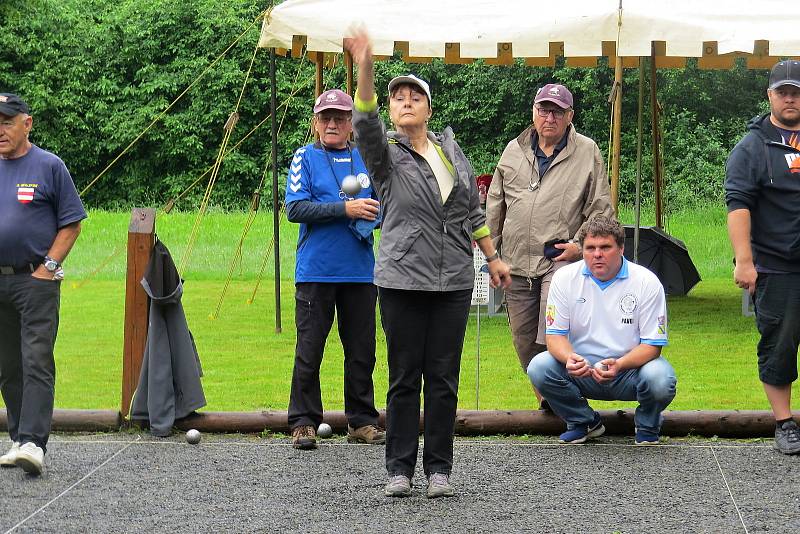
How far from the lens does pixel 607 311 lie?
6.29 meters

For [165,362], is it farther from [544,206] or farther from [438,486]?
[544,206]

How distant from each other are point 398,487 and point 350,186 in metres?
1.68

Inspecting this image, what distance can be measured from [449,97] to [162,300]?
61.1 ft

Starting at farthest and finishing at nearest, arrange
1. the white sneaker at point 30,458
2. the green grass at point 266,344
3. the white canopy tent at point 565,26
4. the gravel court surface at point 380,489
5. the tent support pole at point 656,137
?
the tent support pole at point 656,137 < the white canopy tent at point 565,26 < the green grass at point 266,344 < the white sneaker at point 30,458 < the gravel court surface at point 380,489

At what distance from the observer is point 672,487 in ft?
18.3

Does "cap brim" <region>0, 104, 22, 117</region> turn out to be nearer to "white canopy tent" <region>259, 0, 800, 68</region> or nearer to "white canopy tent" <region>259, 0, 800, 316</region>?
"white canopy tent" <region>259, 0, 800, 68</region>

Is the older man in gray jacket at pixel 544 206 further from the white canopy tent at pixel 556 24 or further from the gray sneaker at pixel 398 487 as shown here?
the white canopy tent at pixel 556 24

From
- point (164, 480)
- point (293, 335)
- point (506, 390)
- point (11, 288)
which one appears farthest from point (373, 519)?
point (293, 335)

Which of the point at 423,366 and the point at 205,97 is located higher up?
the point at 205,97

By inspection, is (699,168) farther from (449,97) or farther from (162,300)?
(162,300)

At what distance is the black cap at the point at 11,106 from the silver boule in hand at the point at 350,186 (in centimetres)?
157

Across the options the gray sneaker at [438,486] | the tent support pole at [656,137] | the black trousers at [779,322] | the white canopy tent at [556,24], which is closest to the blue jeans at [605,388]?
the black trousers at [779,322]

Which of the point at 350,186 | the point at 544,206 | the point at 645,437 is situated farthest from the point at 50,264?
the point at 645,437

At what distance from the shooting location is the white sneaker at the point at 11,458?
577 cm
